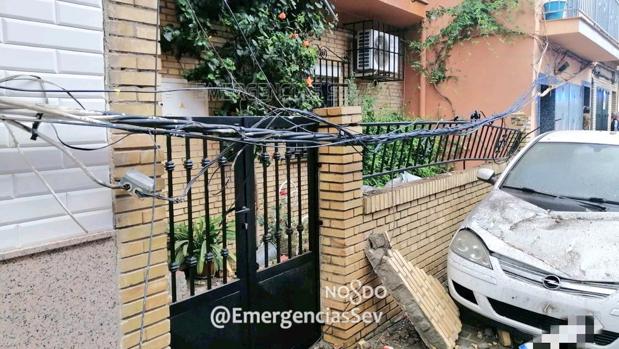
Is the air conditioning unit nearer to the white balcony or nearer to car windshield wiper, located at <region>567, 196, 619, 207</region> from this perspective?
the white balcony

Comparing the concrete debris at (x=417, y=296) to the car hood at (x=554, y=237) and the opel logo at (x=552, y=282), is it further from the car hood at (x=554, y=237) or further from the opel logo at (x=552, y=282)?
the opel logo at (x=552, y=282)

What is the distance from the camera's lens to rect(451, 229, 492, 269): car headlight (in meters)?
3.79

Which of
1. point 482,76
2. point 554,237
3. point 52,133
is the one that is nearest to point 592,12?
point 482,76

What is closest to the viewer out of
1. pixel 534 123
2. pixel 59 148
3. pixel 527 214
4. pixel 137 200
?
pixel 59 148

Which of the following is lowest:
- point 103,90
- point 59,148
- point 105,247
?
point 105,247

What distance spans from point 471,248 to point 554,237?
0.63 meters

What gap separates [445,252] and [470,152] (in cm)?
243

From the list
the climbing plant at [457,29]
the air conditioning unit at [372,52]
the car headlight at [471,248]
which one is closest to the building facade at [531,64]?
the climbing plant at [457,29]

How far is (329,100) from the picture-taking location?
860 cm

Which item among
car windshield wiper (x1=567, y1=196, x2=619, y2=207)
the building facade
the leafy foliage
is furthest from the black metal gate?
the building facade

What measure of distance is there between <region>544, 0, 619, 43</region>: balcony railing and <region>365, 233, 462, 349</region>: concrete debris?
26.3 ft

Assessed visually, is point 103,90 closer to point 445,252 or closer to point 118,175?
point 118,175

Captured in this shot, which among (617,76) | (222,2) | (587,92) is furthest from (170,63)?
(617,76)

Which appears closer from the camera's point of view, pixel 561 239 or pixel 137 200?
pixel 137 200
